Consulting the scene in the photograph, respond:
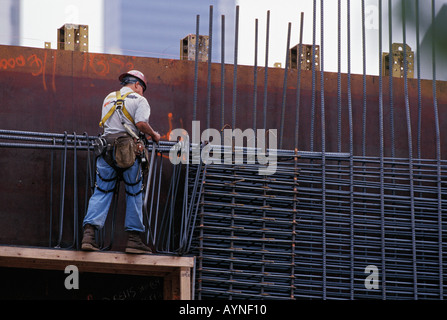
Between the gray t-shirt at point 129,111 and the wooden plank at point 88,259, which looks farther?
the gray t-shirt at point 129,111

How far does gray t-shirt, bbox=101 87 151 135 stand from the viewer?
7.76 metres

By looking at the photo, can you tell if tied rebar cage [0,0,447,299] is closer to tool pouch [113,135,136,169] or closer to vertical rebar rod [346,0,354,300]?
vertical rebar rod [346,0,354,300]

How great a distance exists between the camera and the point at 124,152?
762 cm

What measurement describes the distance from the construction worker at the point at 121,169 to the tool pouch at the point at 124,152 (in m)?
0.02

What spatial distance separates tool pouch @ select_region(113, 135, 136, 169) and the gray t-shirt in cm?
22

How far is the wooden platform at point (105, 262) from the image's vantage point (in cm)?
768

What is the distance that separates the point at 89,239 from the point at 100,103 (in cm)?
219

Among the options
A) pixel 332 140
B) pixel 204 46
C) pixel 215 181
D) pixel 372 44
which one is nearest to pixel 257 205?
pixel 215 181

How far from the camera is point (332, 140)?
957cm

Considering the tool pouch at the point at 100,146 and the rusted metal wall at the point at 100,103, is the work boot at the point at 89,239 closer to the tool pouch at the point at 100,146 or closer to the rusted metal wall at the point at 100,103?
the tool pouch at the point at 100,146

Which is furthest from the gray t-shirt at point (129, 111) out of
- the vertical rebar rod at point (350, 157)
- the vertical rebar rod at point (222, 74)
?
the vertical rebar rod at point (350, 157)

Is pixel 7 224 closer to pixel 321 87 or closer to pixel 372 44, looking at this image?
pixel 321 87

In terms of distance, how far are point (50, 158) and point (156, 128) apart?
1.48 m
